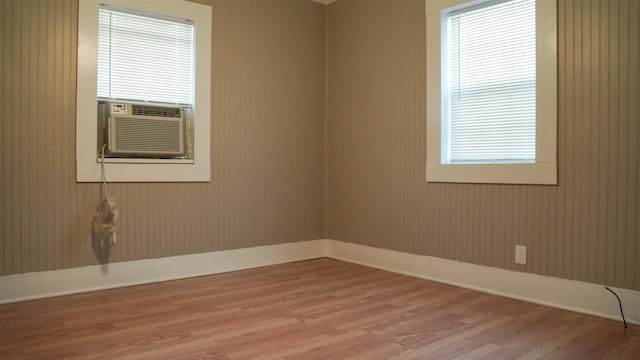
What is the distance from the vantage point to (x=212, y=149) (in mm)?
3768

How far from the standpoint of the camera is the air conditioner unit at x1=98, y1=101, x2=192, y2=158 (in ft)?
10.8

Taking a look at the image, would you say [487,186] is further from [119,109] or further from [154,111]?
[119,109]

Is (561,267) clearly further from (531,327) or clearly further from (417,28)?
(417,28)

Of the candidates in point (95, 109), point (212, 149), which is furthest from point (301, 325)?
point (95, 109)

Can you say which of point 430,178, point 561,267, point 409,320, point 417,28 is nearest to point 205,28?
point 417,28

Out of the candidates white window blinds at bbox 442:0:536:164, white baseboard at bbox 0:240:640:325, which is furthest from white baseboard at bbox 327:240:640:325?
white window blinds at bbox 442:0:536:164

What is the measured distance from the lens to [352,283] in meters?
3.45

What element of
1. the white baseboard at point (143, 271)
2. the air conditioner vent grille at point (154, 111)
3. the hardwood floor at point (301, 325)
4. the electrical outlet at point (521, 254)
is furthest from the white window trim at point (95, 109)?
the electrical outlet at point (521, 254)

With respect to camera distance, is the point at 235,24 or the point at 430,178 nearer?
the point at 430,178

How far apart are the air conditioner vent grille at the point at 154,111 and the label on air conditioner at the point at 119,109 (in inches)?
2.1

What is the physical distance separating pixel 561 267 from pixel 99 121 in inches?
121

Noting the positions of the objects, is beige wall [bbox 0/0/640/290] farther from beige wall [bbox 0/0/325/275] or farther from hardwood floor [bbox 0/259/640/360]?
hardwood floor [bbox 0/259/640/360]

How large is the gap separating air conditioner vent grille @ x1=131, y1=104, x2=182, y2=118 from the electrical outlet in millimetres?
2528

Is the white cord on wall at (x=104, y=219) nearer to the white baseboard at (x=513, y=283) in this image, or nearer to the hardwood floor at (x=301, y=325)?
the hardwood floor at (x=301, y=325)
